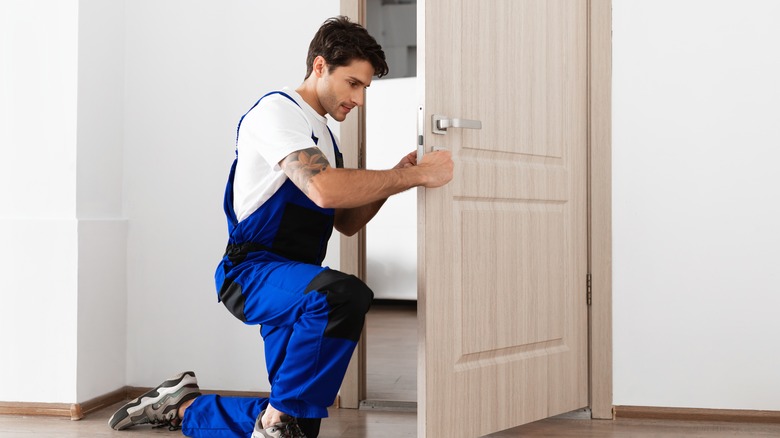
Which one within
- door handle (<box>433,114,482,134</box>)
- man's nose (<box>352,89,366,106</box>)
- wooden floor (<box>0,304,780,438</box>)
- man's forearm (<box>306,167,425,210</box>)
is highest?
man's nose (<box>352,89,366,106</box>)

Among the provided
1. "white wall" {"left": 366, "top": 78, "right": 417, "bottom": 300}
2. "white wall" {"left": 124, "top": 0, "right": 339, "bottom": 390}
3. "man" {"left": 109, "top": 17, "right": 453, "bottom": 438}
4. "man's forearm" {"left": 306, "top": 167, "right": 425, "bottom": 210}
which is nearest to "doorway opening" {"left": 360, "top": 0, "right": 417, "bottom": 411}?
"white wall" {"left": 366, "top": 78, "right": 417, "bottom": 300}

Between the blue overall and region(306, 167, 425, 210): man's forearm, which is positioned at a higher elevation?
region(306, 167, 425, 210): man's forearm

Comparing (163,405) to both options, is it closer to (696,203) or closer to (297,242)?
(297,242)

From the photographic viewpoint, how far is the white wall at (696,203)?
8.57ft

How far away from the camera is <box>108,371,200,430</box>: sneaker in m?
2.38

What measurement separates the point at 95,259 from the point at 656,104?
206 cm

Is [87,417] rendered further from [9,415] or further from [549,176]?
[549,176]

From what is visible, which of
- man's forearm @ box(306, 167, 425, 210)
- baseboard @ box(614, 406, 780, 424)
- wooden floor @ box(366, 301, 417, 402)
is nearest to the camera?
man's forearm @ box(306, 167, 425, 210)

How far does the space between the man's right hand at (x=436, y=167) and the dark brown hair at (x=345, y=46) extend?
30 centimetres

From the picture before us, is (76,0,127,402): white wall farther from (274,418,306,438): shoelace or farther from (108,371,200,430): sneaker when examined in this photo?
(274,418,306,438): shoelace

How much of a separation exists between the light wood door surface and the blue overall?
0.22 metres

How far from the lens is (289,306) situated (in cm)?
204

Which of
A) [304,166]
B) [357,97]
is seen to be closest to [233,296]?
[304,166]

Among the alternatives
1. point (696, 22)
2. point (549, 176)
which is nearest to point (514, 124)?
point (549, 176)
